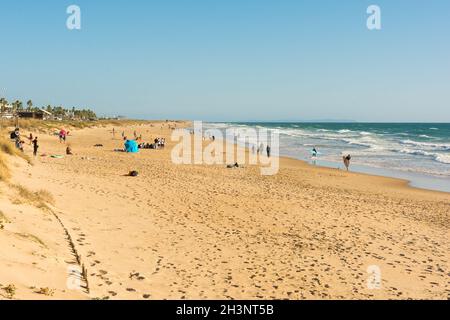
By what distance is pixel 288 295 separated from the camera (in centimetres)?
824

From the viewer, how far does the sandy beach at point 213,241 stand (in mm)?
8164

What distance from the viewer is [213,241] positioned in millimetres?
11531

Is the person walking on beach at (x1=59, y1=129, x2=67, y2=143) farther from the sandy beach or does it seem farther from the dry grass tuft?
the dry grass tuft

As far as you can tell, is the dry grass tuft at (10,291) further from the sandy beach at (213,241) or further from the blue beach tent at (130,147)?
the blue beach tent at (130,147)

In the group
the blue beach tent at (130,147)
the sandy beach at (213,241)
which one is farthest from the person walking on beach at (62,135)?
the sandy beach at (213,241)

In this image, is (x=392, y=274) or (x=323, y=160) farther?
(x=323, y=160)

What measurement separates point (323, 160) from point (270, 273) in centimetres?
3111

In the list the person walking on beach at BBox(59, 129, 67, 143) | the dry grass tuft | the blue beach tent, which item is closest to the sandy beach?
the dry grass tuft

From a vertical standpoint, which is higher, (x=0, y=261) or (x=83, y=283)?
(x=0, y=261)

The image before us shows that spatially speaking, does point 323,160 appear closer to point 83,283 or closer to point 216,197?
point 216,197

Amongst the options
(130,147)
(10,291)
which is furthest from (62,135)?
(10,291)
